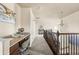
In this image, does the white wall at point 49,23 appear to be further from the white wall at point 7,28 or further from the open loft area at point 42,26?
the white wall at point 7,28

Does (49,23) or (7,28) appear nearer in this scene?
Answer: (7,28)

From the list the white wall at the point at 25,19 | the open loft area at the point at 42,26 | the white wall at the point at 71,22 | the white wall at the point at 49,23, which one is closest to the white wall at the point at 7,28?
the open loft area at the point at 42,26

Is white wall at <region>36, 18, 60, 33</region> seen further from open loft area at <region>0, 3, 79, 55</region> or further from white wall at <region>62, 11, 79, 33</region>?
white wall at <region>62, 11, 79, 33</region>

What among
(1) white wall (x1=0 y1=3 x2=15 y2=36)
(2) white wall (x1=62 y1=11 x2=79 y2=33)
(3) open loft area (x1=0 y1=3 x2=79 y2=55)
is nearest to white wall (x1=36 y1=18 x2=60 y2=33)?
(3) open loft area (x1=0 y1=3 x2=79 y2=55)

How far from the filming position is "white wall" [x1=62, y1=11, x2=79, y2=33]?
2.41 metres

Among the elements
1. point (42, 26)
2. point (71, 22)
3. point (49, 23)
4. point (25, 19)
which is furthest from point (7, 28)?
point (71, 22)

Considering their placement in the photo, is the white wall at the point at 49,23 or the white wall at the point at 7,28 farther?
the white wall at the point at 49,23

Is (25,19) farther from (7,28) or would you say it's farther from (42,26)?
(7,28)

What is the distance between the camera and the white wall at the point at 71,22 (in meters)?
2.41

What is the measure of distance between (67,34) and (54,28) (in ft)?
1.14

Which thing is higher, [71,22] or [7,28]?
[71,22]

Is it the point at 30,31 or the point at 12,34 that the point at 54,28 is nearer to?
the point at 30,31

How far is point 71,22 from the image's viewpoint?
2.59 meters

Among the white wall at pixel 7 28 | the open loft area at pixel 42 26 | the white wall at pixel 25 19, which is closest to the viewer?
the white wall at pixel 7 28
